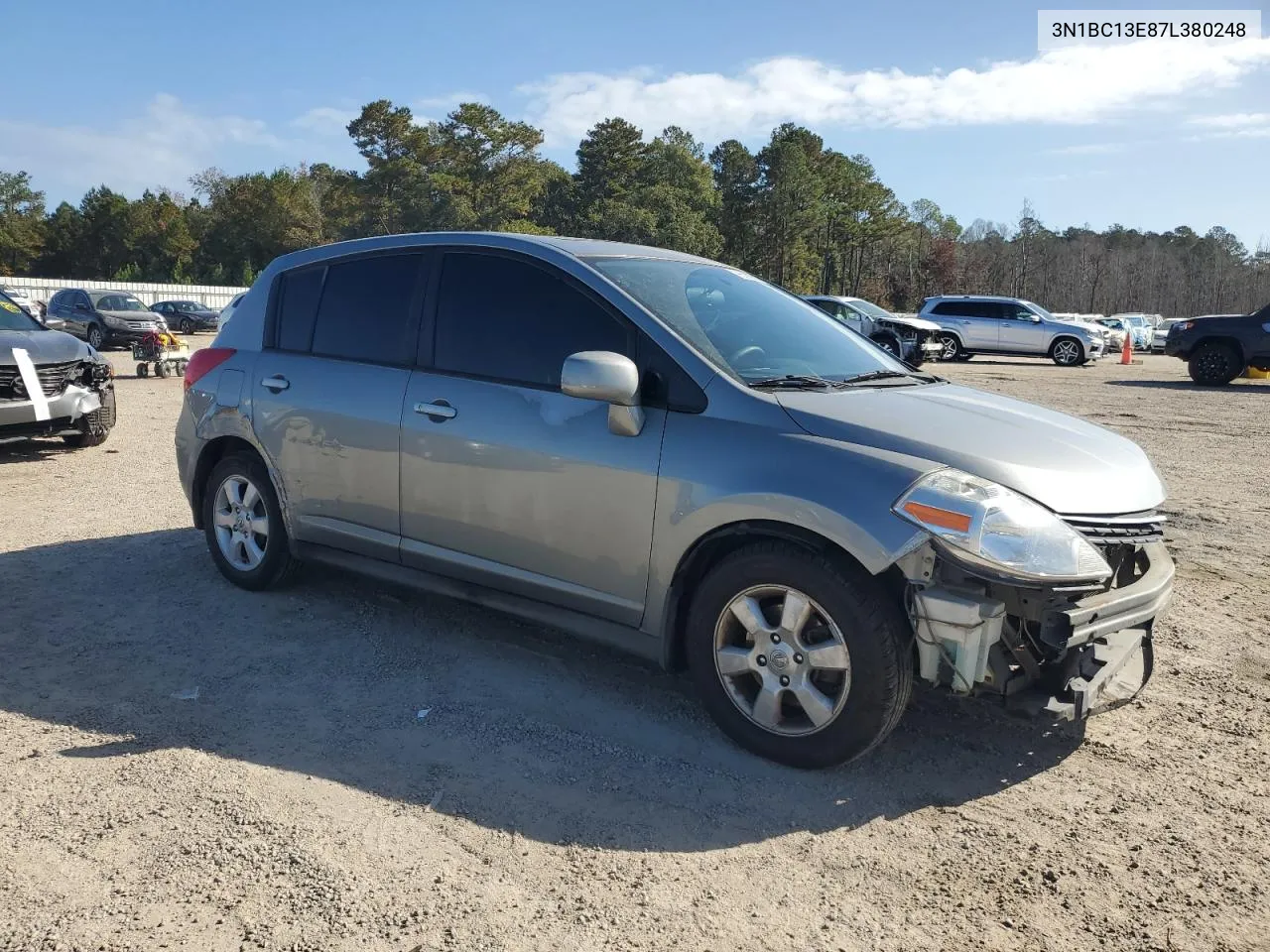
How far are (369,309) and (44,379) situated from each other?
596 cm

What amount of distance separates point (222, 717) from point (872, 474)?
262 centimetres

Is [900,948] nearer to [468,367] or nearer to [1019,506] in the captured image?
[1019,506]

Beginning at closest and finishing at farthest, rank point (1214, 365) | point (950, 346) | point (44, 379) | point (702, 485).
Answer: point (702, 485) < point (44, 379) < point (1214, 365) < point (950, 346)

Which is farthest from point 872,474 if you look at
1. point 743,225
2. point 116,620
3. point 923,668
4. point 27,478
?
point 743,225

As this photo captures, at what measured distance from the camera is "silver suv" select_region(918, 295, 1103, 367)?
29359 mm

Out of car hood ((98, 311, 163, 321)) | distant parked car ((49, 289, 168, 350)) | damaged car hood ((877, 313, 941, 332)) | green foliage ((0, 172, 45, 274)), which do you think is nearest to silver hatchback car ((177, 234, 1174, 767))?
damaged car hood ((877, 313, 941, 332))

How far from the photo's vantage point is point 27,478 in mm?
8594

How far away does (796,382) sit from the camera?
12.6ft

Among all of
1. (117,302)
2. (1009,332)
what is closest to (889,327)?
(1009,332)

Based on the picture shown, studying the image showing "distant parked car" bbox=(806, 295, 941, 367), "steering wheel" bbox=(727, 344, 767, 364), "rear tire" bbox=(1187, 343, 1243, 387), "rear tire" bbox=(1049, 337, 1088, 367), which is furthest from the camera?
"rear tire" bbox=(1049, 337, 1088, 367)

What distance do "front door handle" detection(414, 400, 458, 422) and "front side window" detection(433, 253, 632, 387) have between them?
167mm

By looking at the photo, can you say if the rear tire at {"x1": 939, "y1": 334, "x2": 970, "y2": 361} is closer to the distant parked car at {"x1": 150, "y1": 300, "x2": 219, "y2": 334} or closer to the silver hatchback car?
the silver hatchback car

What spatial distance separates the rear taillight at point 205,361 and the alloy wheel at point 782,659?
3.39 m

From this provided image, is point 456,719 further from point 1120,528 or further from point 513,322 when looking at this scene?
point 1120,528
